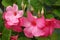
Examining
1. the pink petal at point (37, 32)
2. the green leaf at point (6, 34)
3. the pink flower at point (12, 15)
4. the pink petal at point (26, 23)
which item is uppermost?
the pink flower at point (12, 15)

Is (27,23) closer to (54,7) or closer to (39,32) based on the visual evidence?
(39,32)

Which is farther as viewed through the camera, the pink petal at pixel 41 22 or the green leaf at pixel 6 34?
the green leaf at pixel 6 34

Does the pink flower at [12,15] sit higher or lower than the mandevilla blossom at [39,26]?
higher

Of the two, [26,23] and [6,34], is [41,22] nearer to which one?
[26,23]

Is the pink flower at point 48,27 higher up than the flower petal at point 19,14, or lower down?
lower down

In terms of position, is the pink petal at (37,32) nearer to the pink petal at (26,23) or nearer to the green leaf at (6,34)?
the pink petal at (26,23)

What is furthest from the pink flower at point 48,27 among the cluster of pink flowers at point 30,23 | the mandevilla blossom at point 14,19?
the mandevilla blossom at point 14,19

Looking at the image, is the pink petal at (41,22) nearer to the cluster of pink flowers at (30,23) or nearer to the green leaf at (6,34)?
the cluster of pink flowers at (30,23)

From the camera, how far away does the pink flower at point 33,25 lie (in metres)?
0.58

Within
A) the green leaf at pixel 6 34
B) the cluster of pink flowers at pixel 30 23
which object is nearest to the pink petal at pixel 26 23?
the cluster of pink flowers at pixel 30 23

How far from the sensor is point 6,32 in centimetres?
72

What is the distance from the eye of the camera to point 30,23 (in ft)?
2.03

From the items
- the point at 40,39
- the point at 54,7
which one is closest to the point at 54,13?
the point at 54,7

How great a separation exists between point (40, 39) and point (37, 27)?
6 centimetres
